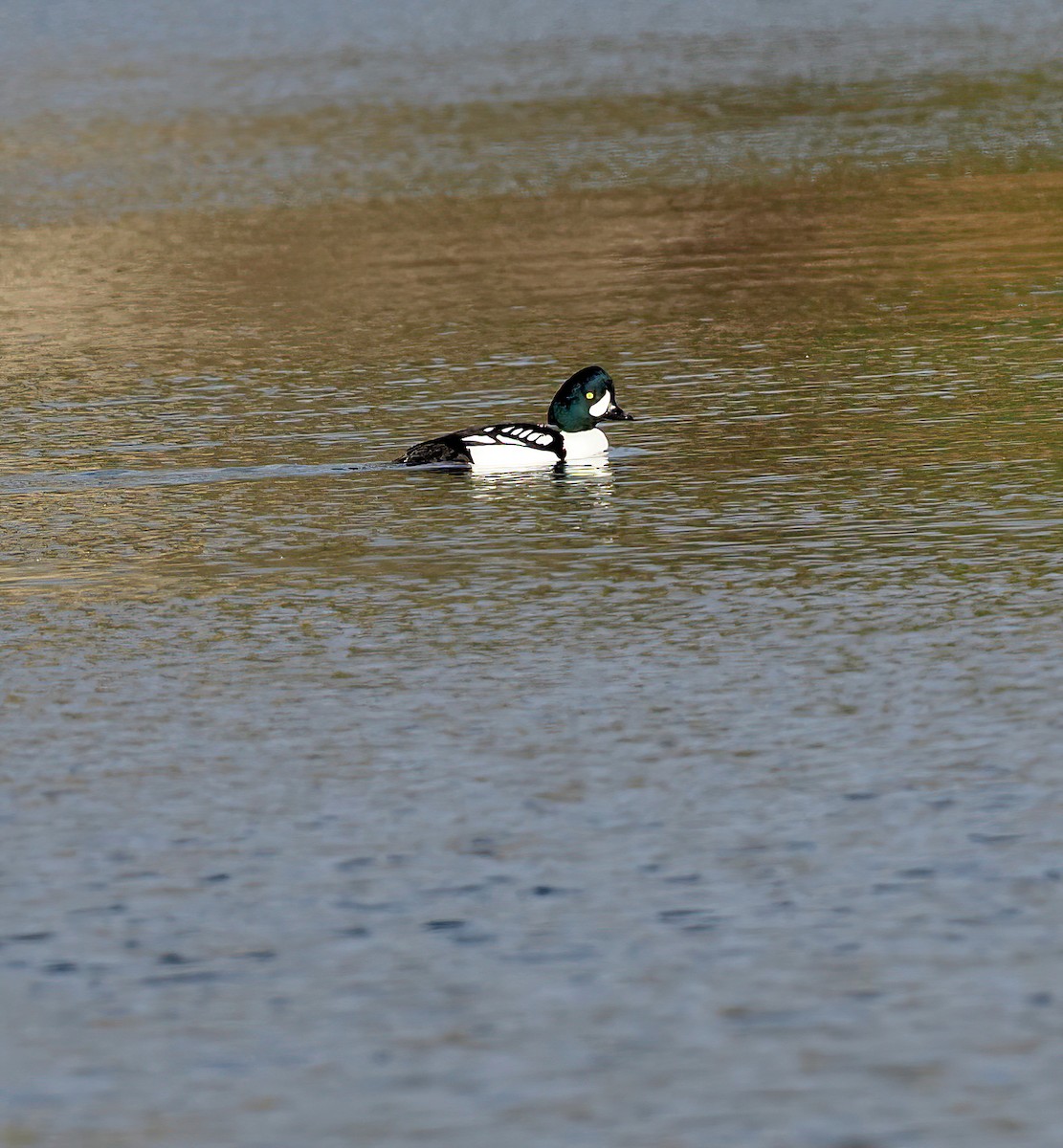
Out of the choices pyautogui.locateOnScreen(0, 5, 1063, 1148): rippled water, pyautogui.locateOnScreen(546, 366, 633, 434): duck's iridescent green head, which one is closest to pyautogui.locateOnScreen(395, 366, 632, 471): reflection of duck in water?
pyautogui.locateOnScreen(546, 366, 633, 434): duck's iridescent green head

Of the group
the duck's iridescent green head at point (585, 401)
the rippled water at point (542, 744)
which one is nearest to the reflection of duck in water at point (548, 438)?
the duck's iridescent green head at point (585, 401)

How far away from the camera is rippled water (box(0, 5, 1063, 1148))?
720cm

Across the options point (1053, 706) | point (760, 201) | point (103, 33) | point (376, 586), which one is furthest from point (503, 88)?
point (1053, 706)

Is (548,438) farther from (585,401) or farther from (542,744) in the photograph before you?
(542,744)

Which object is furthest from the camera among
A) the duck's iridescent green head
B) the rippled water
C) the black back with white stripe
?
the duck's iridescent green head

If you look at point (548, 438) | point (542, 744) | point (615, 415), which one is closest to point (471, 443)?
point (548, 438)

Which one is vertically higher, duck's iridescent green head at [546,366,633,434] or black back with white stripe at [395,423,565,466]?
duck's iridescent green head at [546,366,633,434]

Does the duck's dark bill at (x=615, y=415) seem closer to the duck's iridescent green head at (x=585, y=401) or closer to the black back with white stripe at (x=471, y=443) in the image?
the duck's iridescent green head at (x=585, y=401)

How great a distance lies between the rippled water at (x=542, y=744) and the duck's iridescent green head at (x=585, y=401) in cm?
37

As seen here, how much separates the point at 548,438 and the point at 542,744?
735 centimetres

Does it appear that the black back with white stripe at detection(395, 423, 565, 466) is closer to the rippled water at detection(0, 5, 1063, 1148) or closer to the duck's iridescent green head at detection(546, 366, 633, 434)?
the rippled water at detection(0, 5, 1063, 1148)

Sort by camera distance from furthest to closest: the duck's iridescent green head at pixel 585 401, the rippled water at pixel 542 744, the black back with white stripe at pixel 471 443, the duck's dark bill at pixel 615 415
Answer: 1. the duck's dark bill at pixel 615 415
2. the duck's iridescent green head at pixel 585 401
3. the black back with white stripe at pixel 471 443
4. the rippled water at pixel 542 744

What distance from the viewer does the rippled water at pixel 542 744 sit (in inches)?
283

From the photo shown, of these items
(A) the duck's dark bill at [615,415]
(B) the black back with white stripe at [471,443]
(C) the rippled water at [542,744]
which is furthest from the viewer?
(A) the duck's dark bill at [615,415]
